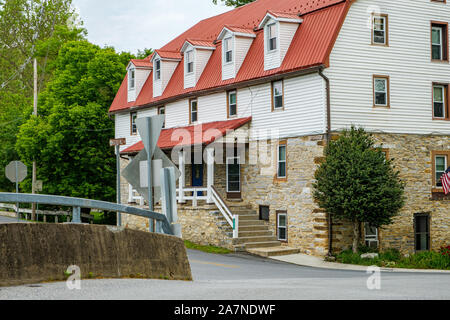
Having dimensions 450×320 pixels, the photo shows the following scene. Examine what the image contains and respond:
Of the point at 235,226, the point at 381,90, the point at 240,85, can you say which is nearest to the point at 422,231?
the point at 381,90

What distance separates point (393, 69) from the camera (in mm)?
24969

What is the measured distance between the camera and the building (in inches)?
930

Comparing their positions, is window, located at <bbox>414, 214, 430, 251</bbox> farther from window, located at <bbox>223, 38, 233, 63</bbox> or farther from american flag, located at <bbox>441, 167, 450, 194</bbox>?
window, located at <bbox>223, 38, 233, 63</bbox>

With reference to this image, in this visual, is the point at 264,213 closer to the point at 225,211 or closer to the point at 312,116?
the point at 225,211

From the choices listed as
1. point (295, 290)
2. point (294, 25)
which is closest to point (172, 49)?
point (294, 25)

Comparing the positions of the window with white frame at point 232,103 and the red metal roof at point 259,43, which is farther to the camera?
the window with white frame at point 232,103

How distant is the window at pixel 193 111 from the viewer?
30797 mm

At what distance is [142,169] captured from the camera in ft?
34.9

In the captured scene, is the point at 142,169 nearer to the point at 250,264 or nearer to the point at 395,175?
the point at 250,264

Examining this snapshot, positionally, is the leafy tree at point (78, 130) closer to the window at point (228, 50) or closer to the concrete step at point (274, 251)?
the window at point (228, 50)

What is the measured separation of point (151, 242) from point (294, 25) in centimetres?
1712

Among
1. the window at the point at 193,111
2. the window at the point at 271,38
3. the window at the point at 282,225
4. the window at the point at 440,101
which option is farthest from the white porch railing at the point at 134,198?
the window at the point at 440,101

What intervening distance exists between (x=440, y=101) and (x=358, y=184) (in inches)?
308

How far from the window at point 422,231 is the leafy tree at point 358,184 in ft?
12.5
